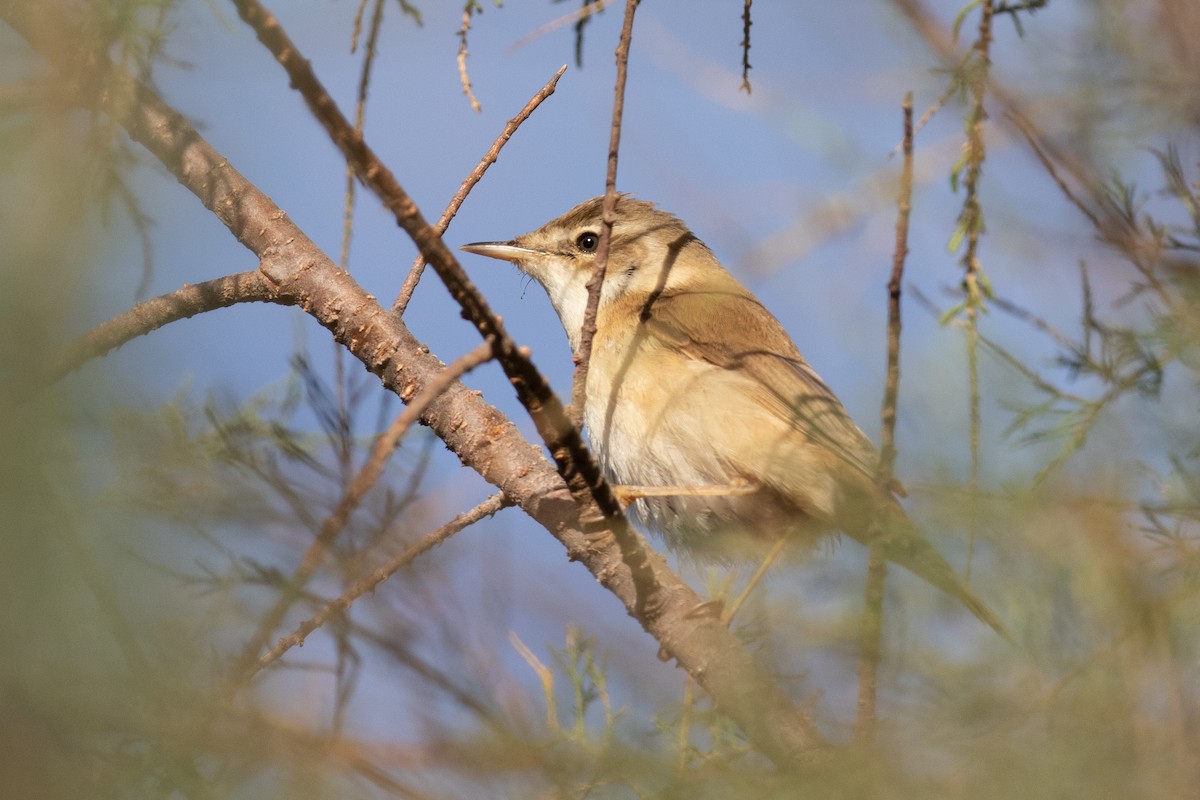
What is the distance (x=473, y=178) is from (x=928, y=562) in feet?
5.26

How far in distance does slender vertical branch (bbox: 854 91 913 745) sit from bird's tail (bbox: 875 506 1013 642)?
0.31 ft

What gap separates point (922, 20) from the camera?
11.6 ft

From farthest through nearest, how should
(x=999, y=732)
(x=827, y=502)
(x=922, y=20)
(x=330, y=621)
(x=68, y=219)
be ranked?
(x=827, y=502) → (x=922, y=20) → (x=330, y=621) → (x=999, y=732) → (x=68, y=219)

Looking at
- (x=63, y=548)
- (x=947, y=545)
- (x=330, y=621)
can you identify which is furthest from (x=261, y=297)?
(x=947, y=545)

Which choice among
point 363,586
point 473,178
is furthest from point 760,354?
point 363,586

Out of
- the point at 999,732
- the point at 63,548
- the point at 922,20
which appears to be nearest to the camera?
the point at 63,548

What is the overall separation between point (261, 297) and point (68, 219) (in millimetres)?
1393

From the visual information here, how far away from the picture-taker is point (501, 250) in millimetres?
5027

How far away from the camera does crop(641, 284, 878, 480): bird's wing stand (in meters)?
3.86

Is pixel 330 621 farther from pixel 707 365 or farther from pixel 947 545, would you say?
pixel 707 365

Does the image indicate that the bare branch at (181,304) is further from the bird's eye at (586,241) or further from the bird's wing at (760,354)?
the bird's eye at (586,241)

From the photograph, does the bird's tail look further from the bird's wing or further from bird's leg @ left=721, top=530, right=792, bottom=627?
the bird's wing

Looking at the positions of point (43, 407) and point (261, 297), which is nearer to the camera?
point (43, 407)

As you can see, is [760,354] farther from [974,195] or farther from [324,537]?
[324,537]
